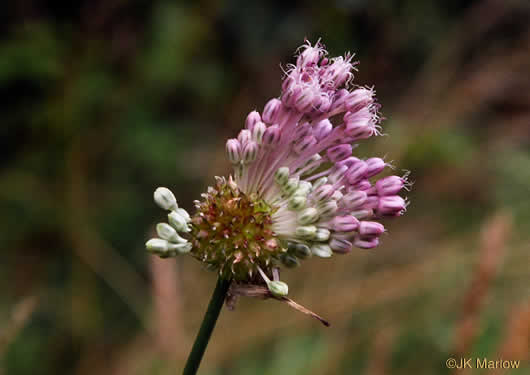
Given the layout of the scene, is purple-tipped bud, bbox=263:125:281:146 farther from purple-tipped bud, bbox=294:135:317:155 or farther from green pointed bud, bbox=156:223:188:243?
green pointed bud, bbox=156:223:188:243

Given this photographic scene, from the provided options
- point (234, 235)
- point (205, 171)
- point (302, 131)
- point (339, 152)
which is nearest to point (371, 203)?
point (339, 152)

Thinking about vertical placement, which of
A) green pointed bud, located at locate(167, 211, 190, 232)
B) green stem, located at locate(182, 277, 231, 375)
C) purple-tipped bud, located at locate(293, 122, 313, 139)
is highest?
purple-tipped bud, located at locate(293, 122, 313, 139)

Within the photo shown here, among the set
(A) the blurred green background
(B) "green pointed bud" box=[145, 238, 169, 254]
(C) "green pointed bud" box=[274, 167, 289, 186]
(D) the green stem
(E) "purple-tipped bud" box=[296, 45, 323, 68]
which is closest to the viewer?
(D) the green stem

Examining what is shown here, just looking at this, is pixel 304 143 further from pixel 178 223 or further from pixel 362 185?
pixel 178 223

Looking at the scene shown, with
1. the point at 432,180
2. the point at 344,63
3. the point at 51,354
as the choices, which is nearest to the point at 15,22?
the point at 51,354

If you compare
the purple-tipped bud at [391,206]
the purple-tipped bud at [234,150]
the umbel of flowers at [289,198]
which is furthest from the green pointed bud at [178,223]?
the purple-tipped bud at [391,206]

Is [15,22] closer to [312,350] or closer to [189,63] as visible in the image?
[189,63]

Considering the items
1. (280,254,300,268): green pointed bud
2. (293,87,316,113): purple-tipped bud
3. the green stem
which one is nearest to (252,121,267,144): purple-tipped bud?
(293,87,316,113): purple-tipped bud

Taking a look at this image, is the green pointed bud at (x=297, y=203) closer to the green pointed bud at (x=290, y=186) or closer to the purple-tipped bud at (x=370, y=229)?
the green pointed bud at (x=290, y=186)
